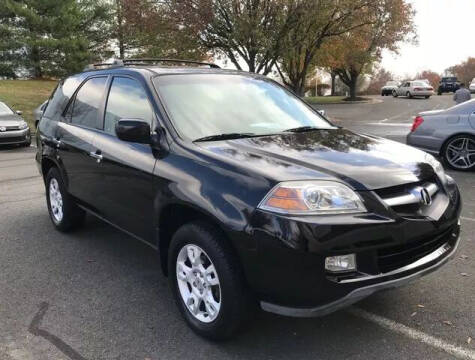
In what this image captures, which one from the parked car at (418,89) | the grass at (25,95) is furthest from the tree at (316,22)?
the parked car at (418,89)

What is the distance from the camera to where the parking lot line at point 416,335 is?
118 inches

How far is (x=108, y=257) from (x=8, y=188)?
408 cm

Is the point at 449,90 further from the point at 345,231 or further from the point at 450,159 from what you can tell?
the point at 345,231

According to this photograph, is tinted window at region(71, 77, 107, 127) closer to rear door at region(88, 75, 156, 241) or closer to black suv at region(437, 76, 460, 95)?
rear door at region(88, 75, 156, 241)

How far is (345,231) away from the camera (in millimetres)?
2730

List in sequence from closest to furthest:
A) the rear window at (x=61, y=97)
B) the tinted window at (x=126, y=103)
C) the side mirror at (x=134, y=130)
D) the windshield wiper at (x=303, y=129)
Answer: the side mirror at (x=134, y=130), the tinted window at (x=126, y=103), the windshield wiper at (x=303, y=129), the rear window at (x=61, y=97)

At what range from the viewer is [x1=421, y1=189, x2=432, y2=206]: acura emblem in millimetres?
3118

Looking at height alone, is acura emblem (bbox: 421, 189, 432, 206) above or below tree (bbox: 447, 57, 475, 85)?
below

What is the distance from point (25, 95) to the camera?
26.2 meters

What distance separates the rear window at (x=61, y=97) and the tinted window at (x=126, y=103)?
0.98 m

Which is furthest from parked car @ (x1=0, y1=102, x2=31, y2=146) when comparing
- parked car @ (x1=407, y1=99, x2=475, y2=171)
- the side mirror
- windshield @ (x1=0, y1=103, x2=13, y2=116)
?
the side mirror

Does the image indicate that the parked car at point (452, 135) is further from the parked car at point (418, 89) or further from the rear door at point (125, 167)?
the parked car at point (418, 89)

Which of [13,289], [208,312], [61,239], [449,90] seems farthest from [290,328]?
[449,90]

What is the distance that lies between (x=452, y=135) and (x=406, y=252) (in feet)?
21.6
